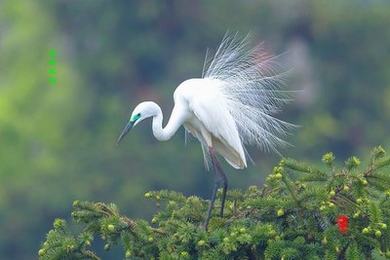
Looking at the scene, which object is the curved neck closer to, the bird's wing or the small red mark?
the bird's wing

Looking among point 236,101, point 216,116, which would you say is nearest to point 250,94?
point 236,101

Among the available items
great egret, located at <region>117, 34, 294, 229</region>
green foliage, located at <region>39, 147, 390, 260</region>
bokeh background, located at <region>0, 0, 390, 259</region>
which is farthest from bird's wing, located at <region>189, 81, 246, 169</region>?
bokeh background, located at <region>0, 0, 390, 259</region>

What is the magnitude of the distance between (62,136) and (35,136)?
0.80 m

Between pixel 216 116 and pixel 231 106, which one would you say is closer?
pixel 216 116

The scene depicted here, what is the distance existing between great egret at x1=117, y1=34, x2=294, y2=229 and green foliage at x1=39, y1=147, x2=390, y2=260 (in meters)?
1.17

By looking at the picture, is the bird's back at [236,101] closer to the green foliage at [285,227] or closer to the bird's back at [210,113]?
the bird's back at [210,113]

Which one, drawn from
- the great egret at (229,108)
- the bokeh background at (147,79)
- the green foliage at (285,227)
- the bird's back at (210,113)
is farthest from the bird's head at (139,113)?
the bokeh background at (147,79)

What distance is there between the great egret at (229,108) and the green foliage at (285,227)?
117 cm

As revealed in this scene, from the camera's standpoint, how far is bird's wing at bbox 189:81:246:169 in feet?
29.6

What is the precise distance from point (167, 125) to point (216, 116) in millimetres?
268

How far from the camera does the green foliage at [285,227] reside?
740 cm

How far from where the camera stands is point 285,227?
7.69 metres

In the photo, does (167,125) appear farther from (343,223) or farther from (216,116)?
(343,223)

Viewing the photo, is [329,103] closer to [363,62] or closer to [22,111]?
[363,62]
